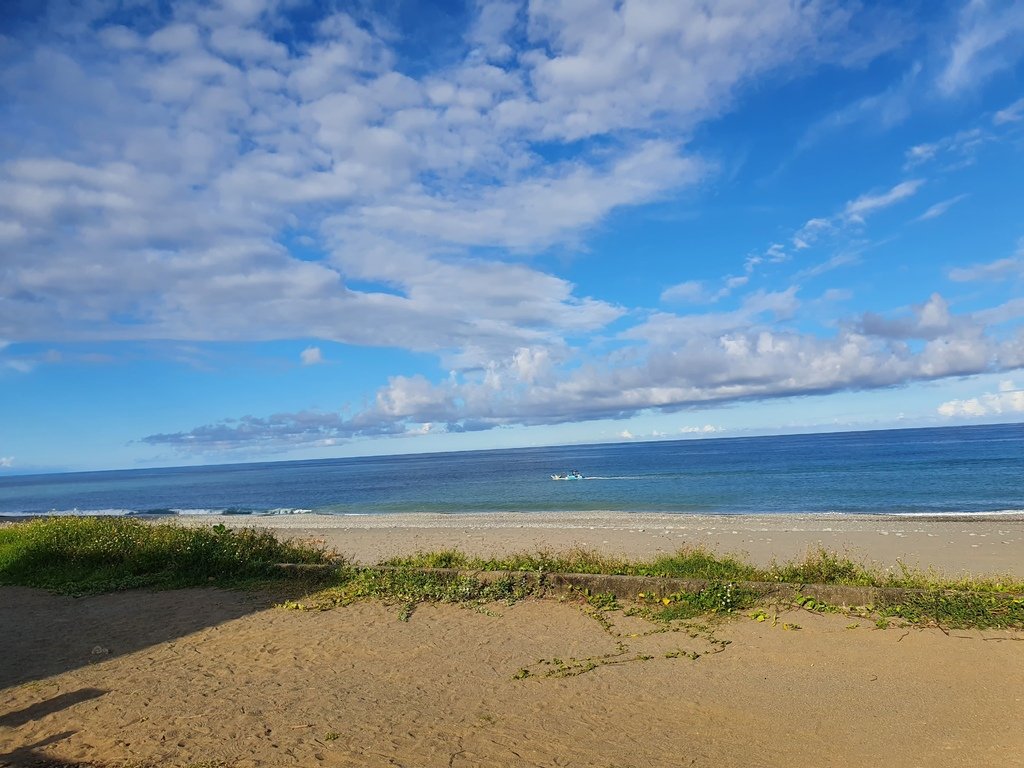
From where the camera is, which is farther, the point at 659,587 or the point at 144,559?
the point at 144,559

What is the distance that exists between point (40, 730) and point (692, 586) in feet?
21.1

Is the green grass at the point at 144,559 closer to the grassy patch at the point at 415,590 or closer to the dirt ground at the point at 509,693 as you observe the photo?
the grassy patch at the point at 415,590

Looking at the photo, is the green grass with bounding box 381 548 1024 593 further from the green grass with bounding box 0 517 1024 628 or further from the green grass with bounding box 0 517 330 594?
the green grass with bounding box 0 517 330 594

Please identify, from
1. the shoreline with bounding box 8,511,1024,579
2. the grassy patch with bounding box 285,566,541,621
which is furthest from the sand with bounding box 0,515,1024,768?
the shoreline with bounding box 8,511,1024,579

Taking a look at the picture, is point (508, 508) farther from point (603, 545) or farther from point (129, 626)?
point (129, 626)

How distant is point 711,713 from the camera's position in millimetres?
5156

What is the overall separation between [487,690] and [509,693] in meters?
0.21

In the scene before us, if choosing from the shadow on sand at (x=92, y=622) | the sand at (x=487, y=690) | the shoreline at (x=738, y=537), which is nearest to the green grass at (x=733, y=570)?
the sand at (x=487, y=690)

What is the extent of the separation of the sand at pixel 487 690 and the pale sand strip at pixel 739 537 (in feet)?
19.0

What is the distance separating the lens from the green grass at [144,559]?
400 inches

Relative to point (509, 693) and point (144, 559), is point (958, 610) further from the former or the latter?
point (144, 559)

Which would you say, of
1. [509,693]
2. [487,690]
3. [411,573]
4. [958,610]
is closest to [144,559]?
[411,573]

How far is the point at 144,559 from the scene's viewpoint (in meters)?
10.8

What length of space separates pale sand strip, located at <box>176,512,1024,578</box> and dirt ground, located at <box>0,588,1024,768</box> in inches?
236
